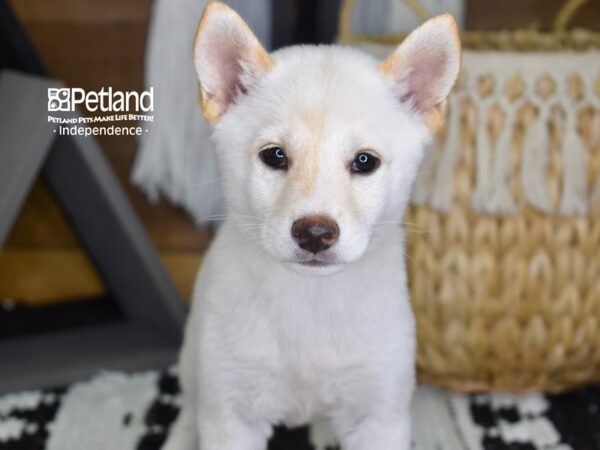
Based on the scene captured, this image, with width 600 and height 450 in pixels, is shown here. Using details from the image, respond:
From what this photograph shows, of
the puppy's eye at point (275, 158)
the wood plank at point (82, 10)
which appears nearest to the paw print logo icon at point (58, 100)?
the wood plank at point (82, 10)

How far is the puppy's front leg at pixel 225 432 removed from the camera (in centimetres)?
137

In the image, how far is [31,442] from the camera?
5.46 ft

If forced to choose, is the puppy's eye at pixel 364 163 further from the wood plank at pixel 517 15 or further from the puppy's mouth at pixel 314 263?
the wood plank at pixel 517 15

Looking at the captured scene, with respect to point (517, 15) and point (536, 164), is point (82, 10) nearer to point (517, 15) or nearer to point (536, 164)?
Answer: point (517, 15)

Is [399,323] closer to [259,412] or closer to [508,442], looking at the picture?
[259,412]

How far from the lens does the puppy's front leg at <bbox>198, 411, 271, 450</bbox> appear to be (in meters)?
1.37

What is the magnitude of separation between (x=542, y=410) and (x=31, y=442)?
1.04 meters

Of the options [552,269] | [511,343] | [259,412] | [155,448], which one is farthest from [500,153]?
[155,448]

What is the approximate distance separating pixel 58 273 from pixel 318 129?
4.63 feet

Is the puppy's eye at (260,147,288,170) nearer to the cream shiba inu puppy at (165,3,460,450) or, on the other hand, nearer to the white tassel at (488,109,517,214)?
the cream shiba inu puppy at (165,3,460,450)

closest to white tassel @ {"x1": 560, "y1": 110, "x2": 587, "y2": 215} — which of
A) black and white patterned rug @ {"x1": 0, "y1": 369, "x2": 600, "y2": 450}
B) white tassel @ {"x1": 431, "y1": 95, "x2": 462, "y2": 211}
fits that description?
white tassel @ {"x1": 431, "y1": 95, "x2": 462, "y2": 211}

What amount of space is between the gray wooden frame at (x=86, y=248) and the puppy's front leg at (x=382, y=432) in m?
0.71

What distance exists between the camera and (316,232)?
114 cm

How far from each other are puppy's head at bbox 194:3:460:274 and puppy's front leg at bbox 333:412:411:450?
0.31m
